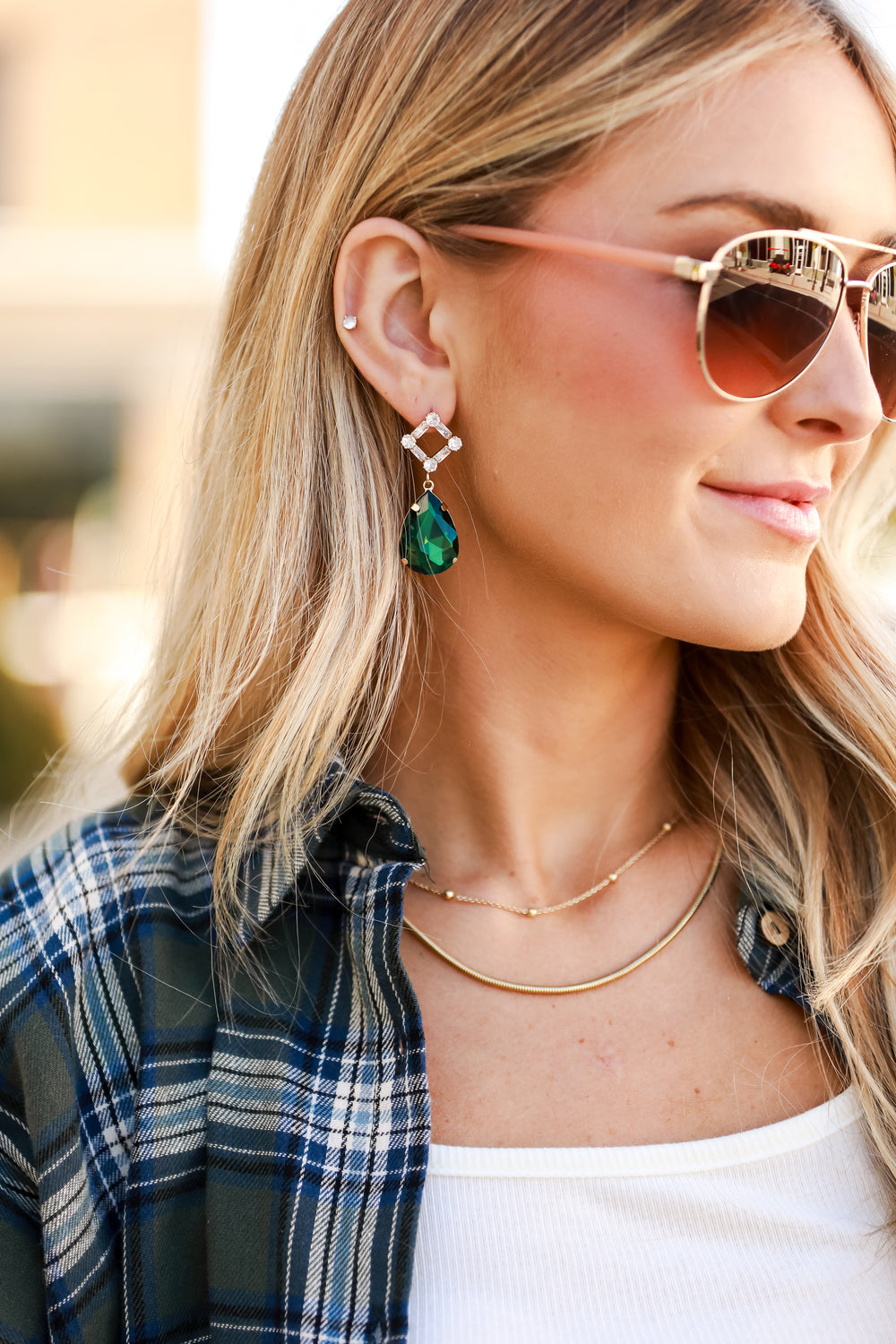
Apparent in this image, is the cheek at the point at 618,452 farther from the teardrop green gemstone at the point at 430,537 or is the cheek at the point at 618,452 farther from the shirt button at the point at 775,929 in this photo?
the shirt button at the point at 775,929

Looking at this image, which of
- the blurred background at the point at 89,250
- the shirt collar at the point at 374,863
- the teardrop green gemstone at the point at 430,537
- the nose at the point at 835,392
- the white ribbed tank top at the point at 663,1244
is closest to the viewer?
the white ribbed tank top at the point at 663,1244

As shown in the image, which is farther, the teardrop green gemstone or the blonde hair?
the teardrop green gemstone

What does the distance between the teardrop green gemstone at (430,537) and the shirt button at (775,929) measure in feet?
2.09

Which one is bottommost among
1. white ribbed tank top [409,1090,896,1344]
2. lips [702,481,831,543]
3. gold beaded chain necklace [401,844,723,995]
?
white ribbed tank top [409,1090,896,1344]

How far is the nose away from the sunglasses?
29 mm

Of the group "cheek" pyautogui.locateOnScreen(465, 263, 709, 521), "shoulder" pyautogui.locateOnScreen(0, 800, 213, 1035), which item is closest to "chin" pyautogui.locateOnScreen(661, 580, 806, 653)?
"cheek" pyautogui.locateOnScreen(465, 263, 709, 521)

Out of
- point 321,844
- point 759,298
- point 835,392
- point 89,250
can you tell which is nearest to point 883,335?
point 835,392

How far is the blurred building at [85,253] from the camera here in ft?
23.1

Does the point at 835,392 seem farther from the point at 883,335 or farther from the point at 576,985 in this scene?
the point at 576,985

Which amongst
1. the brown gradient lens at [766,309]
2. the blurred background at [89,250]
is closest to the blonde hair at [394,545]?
the brown gradient lens at [766,309]

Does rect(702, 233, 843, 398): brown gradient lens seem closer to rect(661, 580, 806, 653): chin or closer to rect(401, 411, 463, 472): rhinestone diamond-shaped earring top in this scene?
rect(661, 580, 806, 653): chin

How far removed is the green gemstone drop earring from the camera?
1.57 m

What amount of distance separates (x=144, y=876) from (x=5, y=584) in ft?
19.0

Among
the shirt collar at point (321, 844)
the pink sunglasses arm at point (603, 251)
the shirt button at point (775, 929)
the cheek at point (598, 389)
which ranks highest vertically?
the pink sunglasses arm at point (603, 251)
